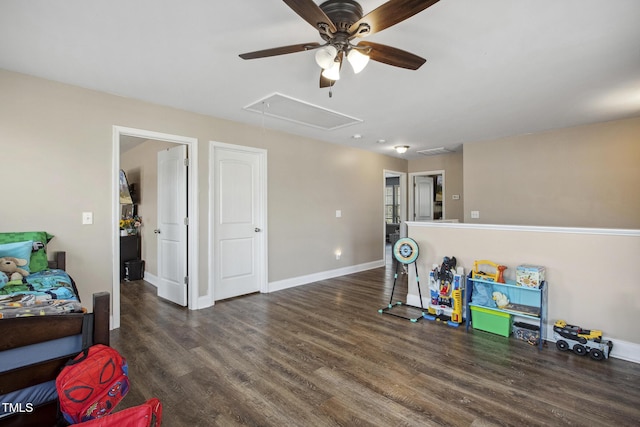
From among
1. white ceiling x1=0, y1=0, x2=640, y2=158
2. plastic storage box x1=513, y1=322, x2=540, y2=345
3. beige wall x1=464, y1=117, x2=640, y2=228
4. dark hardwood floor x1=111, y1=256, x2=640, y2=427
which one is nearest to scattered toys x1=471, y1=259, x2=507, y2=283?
plastic storage box x1=513, y1=322, x2=540, y2=345

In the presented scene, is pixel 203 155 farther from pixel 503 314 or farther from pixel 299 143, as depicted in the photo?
pixel 503 314

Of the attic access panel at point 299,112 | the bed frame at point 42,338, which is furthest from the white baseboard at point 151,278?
the bed frame at point 42,338

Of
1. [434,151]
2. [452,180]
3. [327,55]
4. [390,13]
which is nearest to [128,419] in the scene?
[327,55]

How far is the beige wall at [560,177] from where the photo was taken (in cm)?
407

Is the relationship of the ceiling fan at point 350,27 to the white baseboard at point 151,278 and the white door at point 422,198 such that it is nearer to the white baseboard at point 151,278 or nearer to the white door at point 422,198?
the white baseboard at point 151,278

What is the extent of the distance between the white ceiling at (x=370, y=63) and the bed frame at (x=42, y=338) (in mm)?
1767

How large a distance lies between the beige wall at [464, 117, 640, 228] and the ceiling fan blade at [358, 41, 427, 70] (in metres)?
3.80

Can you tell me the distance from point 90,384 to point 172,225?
3.03 m

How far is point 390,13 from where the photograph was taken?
1.53 m

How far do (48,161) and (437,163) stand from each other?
251 inches

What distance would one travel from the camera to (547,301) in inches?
118

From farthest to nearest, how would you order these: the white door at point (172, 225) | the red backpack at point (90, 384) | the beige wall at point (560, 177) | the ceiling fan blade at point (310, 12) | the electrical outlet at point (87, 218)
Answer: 1. the beige wall at point (560, 177)
2. the white door at point (172, 225)
3. the electrical outlet at point (87, 218)
4. the ceiling fan blade at point (310, 12)
5. the red backpack at point (90, 384)

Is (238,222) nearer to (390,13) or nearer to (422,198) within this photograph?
(390,13)

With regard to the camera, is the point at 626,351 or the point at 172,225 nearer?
the point at 626,351
